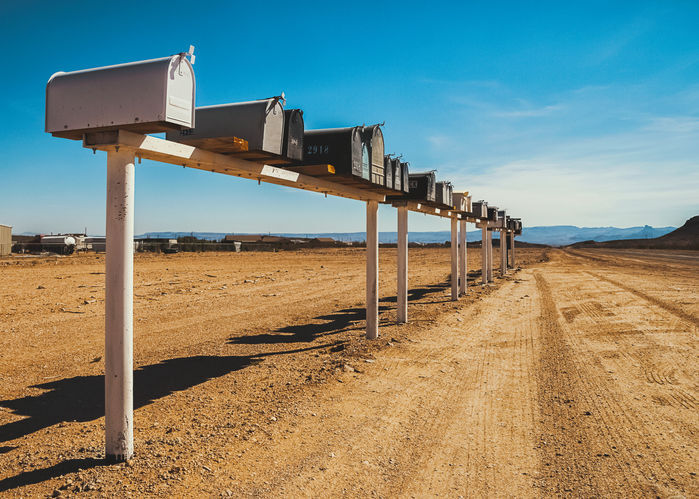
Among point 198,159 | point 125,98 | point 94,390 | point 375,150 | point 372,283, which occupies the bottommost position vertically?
point 94,390

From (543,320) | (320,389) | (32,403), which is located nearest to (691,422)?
(320,389)

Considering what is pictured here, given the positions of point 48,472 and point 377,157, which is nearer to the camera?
point 48,472

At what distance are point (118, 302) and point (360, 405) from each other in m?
2.66

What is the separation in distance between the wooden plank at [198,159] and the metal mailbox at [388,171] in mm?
1015

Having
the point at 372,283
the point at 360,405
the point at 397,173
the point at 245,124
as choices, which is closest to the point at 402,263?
the point at 372,283

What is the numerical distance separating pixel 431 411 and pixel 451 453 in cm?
94

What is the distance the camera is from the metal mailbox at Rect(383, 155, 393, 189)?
7621 millimetres

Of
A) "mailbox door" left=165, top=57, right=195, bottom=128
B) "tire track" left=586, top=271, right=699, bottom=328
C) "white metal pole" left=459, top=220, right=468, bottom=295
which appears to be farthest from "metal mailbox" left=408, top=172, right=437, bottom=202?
"mailbox door" left=165, top=57, right=195, bottom=128

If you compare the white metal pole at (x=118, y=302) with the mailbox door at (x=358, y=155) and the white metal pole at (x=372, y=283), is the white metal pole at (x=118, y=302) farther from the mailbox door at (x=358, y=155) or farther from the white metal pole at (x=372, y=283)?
the white metal pole at (x=372, y=283)

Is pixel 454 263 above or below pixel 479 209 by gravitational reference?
below

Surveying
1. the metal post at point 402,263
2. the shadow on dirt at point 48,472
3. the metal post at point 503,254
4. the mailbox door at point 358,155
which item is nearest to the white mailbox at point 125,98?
the shadow on dirt at point 48,472

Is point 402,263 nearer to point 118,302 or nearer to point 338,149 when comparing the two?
point 338,149

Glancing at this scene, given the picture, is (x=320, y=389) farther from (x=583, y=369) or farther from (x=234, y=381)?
(x=583, y=369)

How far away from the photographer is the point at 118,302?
11.6 feet
